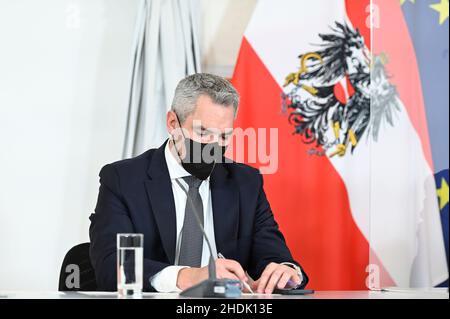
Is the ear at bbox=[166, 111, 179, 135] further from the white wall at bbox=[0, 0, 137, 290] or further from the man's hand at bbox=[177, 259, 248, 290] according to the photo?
the white wall at bbox=[0, 0, 137, 290]

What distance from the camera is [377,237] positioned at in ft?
8.18

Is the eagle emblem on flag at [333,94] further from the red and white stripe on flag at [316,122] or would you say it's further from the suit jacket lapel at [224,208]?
the suit jacket lapel at [224,208]

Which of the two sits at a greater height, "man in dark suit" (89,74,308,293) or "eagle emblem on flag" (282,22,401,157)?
"eagle emblem on flag" (282,22,401,157)

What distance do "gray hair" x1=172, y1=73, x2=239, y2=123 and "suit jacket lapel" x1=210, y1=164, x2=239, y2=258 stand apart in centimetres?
27

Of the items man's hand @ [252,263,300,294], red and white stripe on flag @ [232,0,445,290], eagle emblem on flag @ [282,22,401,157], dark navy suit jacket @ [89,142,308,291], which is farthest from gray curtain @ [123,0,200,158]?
man's hand @ [252,263,300,294]

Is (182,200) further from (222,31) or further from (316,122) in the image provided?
(222,31)

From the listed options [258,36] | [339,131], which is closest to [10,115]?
[258,36]

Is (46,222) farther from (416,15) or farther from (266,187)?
(416,15)

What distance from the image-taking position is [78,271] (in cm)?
247

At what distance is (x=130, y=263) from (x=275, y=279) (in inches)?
18.7

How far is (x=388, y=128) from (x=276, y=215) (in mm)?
1006

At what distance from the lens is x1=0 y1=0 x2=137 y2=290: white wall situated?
3.35 meters

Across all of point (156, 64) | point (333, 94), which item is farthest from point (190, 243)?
point (333, 94)

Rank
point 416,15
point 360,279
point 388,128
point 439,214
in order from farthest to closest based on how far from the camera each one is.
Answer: point 360,279 < point 388,128 < point 416,15 < point 439,214
